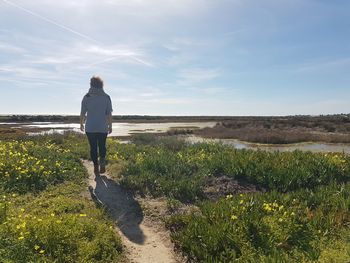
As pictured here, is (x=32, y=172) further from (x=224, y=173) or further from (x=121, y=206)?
(x=224, y=173)

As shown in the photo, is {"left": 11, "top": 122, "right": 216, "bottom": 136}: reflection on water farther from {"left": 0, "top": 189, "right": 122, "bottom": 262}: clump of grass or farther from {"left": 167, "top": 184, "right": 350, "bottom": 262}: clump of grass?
{"left": 167, "top": 184, "right": 350, "bottom": 262}: clump of grass

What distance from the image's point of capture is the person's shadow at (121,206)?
24.6ft

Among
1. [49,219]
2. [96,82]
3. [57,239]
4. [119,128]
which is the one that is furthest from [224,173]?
[119,128]

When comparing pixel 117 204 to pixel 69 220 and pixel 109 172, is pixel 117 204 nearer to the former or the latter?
pixel 69 220

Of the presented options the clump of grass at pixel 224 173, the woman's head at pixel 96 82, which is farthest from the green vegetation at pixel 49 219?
the woman's head at pixel 96 82

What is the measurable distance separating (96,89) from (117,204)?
3.25 meters

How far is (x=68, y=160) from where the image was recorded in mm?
12883

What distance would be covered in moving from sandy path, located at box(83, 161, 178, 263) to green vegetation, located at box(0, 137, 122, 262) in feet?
0.99

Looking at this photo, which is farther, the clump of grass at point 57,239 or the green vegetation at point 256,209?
the green vegetation at point 256,209

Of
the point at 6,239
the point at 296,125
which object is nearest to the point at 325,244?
the point at 6,239

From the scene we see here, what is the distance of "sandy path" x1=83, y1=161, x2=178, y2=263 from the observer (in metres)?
6.50

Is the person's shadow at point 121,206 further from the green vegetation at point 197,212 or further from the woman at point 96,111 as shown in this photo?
the woman at point 96,111

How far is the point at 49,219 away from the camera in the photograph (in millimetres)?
6641

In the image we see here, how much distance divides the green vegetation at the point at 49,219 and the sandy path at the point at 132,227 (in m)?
0.30
